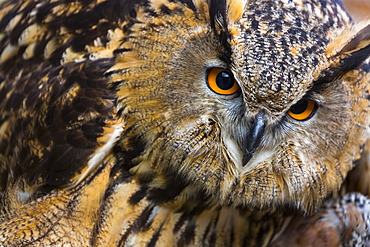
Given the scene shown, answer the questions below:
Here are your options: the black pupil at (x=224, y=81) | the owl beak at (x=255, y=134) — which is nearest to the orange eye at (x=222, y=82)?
the black pupil at (x=224, y=81)

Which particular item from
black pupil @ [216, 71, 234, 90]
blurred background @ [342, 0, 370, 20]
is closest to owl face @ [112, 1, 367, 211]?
black pupil @ [216, 71, 234, 90]

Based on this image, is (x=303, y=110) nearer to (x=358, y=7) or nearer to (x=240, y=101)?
(x=240, y=101)

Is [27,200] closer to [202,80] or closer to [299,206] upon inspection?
[202,80]

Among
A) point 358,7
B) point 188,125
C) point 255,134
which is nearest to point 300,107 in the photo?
point 255,134

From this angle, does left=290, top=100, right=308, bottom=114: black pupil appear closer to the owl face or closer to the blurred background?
the owl face

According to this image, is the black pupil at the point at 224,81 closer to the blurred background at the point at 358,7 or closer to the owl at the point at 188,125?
the owl at the point at 188,125

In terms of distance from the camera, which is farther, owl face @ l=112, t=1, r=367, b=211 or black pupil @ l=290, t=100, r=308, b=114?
black pupil @ l=290, t=100, r=308, b=114

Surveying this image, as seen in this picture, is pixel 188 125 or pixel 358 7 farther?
pixel 358 7
